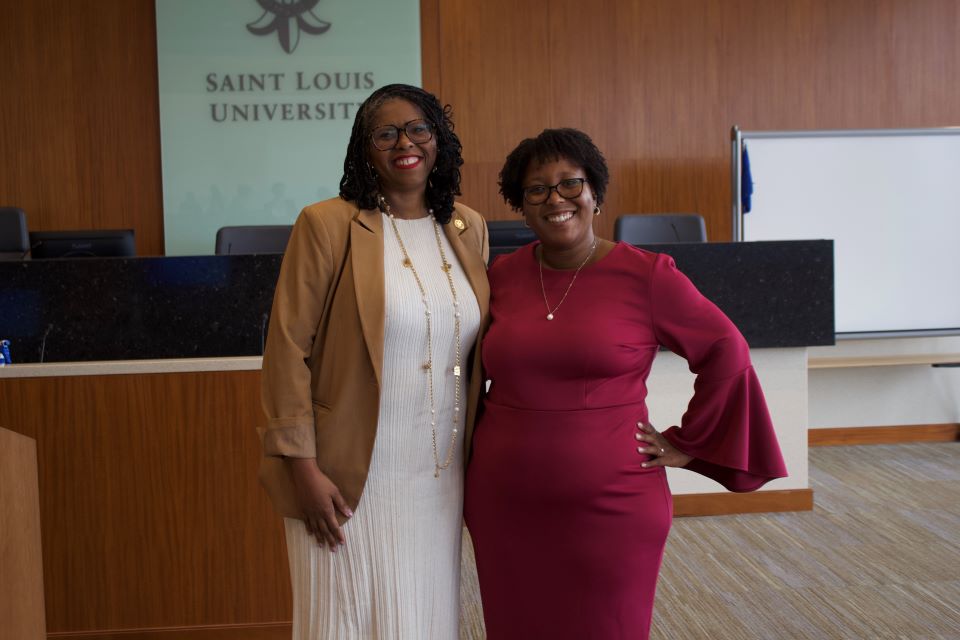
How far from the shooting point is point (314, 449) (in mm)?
1687

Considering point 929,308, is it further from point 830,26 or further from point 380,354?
point 380,354

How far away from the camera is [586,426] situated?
174 centimetres

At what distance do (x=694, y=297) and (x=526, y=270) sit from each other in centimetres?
36

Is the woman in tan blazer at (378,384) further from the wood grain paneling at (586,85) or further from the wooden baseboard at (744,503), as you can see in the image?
the wood grain paneling at (586,85)

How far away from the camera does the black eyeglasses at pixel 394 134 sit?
175 cm

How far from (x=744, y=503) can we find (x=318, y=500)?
3.02m

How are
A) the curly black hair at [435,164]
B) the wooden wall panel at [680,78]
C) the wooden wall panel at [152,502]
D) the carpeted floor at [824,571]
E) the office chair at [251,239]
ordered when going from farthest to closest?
1. the wooden wall panel at [680,78]
2. the office chair at [251,239]
3. the carpeted floor at [824,571]
4. the wooden wall panel at [152,502]
5. the curly black hair at [435,164]

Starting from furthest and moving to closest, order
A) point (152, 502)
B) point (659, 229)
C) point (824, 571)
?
1. point (659, 229)
2. point (824, 571)
3. point (152, 502)

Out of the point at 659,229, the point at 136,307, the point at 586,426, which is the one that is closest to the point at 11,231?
the point at 136,307

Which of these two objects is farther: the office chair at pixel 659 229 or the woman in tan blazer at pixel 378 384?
the office chair at pixel 659 229

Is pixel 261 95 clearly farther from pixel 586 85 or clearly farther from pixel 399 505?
pixel 399 505

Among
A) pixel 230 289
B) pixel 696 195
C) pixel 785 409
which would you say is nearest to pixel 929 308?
pixel 696 195

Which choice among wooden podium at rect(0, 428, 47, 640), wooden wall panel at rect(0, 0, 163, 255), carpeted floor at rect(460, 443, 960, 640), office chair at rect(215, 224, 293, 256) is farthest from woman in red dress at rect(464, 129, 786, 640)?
wooden wall panel at rect(0, 0, 163, 255)

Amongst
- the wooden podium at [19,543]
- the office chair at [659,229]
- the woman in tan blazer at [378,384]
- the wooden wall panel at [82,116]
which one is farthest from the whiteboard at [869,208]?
the wooden podium at [19,543]
